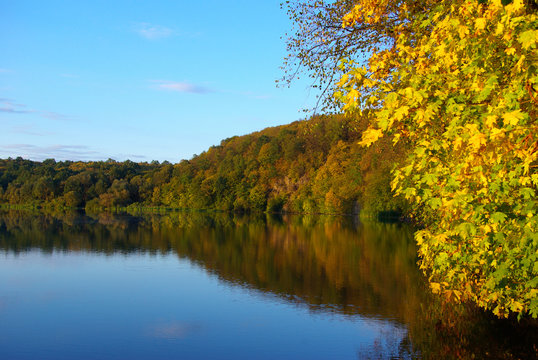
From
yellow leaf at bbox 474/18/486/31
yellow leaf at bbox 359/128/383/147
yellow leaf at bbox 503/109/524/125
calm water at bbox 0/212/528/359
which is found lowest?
calm water at bbox 0/212/528/359

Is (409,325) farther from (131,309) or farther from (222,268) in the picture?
(222,268)

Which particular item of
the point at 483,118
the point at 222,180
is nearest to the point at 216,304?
the point at 483,118

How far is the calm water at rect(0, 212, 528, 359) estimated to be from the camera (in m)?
11.8

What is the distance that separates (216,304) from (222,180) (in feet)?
292

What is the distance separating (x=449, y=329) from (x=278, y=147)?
97.4m

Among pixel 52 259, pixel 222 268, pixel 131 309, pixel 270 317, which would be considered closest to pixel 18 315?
pixel 131 309

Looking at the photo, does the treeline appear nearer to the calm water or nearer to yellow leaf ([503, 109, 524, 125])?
the calm water

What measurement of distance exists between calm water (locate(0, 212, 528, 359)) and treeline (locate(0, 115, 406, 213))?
2095 inches

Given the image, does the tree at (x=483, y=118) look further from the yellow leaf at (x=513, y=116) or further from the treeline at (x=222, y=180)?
the treeline at (x=222, y=180)

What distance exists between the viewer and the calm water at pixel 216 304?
11.8 metres

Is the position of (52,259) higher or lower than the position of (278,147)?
lower

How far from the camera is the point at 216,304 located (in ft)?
54.0

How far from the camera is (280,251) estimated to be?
97.5 ft

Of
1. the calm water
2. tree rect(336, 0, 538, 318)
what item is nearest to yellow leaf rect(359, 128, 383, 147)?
tree rect(336, 0, 538, 318)
